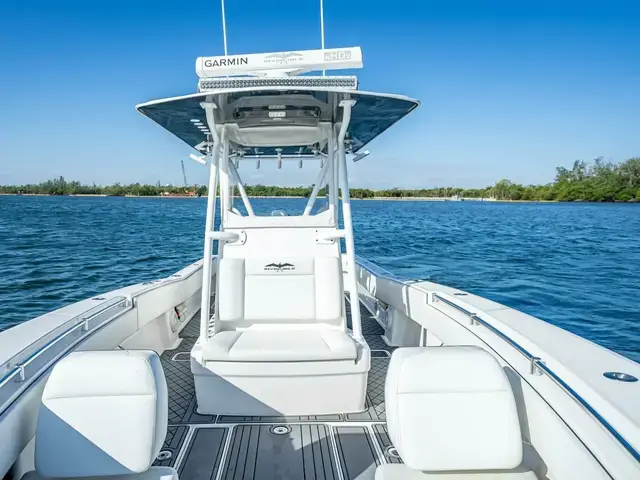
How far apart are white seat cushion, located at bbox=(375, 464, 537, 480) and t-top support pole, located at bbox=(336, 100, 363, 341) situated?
4.26 ft

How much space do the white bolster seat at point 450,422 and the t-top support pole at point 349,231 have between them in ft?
3.94

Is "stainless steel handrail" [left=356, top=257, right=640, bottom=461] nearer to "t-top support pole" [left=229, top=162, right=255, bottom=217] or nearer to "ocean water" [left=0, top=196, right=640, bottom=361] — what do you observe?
"t-top support pole" [left=229, top=162, right=255, bottom=217]

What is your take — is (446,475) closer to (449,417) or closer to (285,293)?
(449,417)

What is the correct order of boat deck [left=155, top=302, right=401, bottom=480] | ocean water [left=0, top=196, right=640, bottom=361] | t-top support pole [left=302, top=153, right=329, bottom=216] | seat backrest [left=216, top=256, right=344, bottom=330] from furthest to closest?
1. ocean water [left=0, top=196, right=640, bottom=361]
2. t-top support pole [left=302, top=153, right=329, bottom=216]
3. seat backrest [left=216, top=256, right=344, bottom=330]
4. boat deck [left=155, top=302, right=401, bottom=480]

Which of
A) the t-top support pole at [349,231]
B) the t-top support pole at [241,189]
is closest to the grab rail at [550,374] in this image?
the t-top support pole at [349,231]

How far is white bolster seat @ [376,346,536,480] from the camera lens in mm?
1493

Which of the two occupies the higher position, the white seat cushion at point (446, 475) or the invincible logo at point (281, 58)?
the invincible logo at point (281, 58)

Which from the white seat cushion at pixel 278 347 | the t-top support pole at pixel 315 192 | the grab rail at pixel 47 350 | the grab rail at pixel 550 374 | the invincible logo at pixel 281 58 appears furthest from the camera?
the t-top support pole at pixel 315 192

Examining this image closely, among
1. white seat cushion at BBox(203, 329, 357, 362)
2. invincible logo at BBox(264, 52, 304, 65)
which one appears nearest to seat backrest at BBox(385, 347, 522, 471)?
white seat cushion at BBox(203, 329, 357, 362)

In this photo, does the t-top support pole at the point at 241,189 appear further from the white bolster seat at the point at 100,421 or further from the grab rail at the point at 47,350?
the white bolster seat at the point at 100,421

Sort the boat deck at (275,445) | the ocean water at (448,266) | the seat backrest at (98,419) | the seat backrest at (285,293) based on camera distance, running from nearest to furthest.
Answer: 1. the seat backrest at (98,419)
2. the boat deck at (275,445)
3. the seat backrest at (285,293)
4. the ocean water at (448,266)

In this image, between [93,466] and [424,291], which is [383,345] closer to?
[424,291]

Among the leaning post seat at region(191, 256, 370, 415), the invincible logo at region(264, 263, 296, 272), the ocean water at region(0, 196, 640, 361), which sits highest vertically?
the invincible logo at region(264, 263, 296, 272)

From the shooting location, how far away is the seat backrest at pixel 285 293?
10.2 feet
